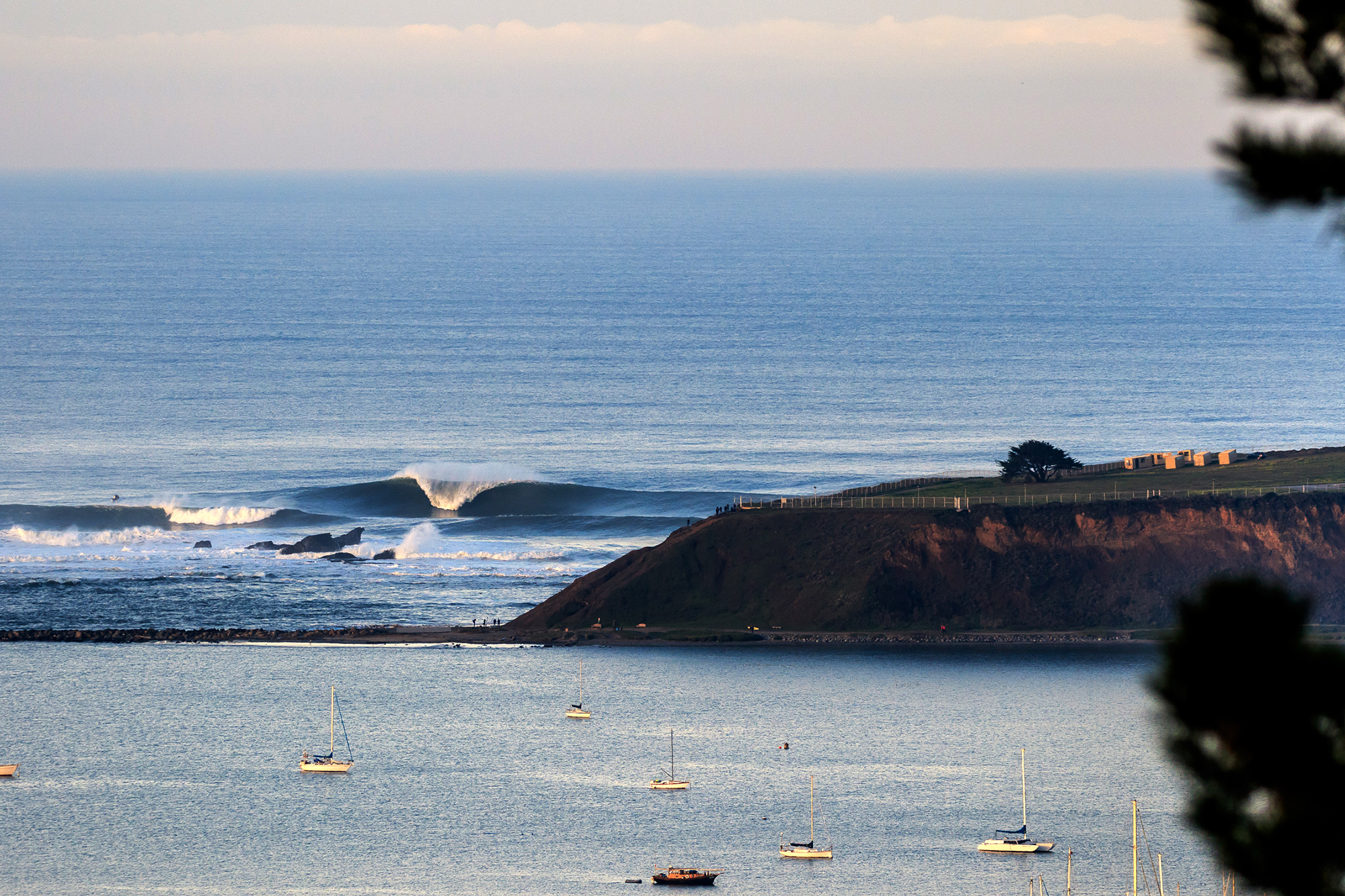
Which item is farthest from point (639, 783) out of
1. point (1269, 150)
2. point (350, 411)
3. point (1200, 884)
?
point (350, 411)

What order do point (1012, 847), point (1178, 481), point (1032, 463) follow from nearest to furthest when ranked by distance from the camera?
1. point (1012, 847)
2. point (1178, 481)
3. point (1032, 463)

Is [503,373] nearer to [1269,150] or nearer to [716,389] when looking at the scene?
[716,389]

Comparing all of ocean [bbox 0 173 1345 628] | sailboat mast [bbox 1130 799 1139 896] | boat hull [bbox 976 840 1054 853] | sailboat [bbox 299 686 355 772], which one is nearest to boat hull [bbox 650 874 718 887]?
boat hull [bbox 976 840 1054 853]

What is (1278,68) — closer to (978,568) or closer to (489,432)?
(978,568)

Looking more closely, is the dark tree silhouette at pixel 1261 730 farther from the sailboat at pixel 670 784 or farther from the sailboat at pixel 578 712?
the sailboat at pixel 578 712

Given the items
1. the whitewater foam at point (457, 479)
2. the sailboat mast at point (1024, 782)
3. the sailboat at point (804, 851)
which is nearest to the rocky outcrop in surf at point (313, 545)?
the whitewater foam at point (457, 479)

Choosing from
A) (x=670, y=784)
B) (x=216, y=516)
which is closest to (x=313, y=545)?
(x=216, y=516)

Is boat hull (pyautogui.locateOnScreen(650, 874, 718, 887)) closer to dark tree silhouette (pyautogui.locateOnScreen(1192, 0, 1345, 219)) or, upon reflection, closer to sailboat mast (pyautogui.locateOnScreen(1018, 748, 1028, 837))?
sailboat mast (pyautogui.locateOnScreen(1018, 748, 1028, 837))
